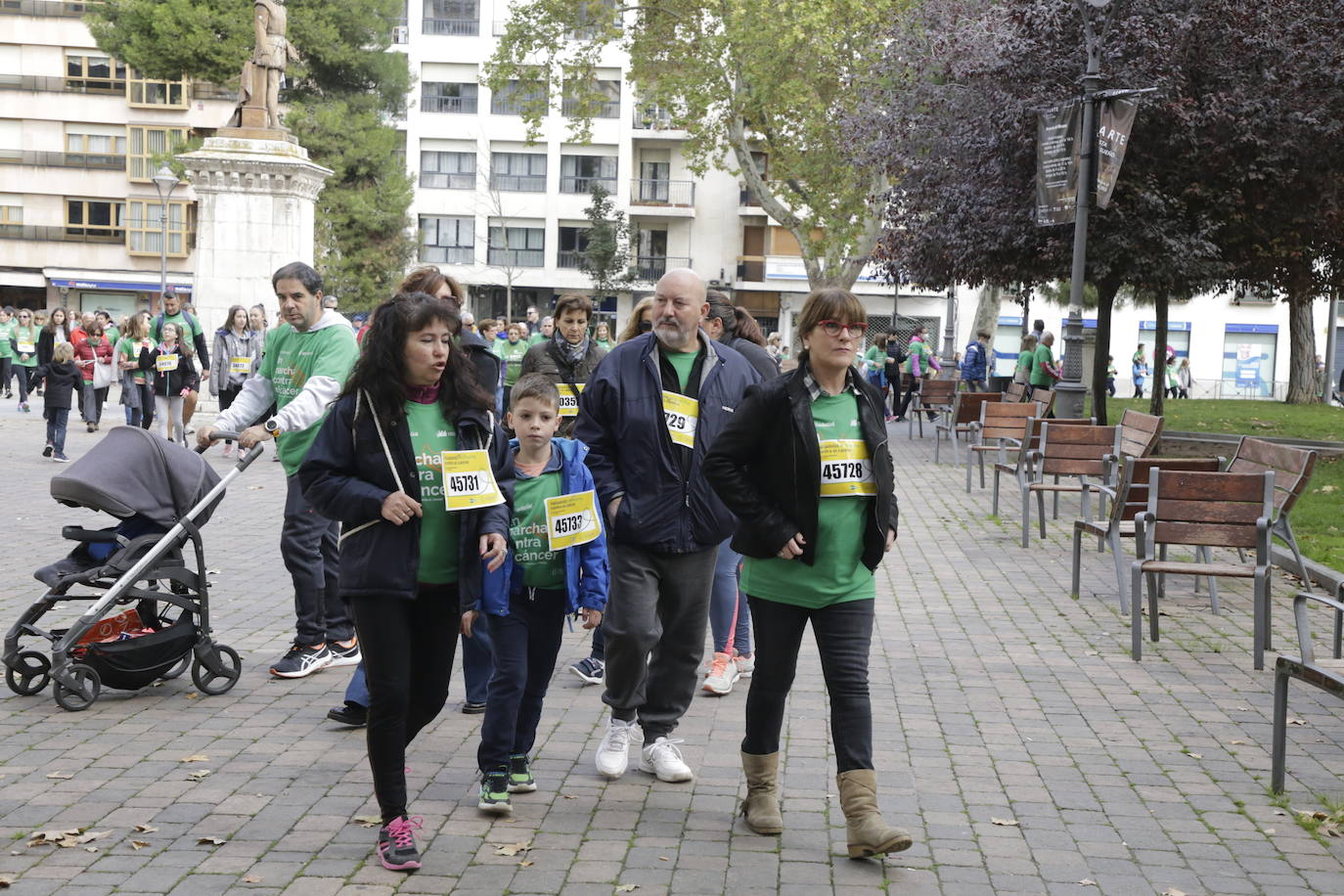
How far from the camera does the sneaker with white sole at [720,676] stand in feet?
24.1

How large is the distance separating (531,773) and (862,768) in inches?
57.0

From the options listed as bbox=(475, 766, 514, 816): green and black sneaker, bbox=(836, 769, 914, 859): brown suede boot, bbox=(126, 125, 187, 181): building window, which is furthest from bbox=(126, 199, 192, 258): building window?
bbox=(836, 769, 914, 859): brown suede boot

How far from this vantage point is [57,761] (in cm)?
594

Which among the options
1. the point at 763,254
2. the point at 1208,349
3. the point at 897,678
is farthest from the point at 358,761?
the point at 1208,349

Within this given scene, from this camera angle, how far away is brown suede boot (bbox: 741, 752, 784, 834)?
17.2 feet

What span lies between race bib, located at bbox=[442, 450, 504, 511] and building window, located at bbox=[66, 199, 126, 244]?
65139 mm

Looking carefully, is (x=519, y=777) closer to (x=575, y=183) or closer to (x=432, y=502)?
(x=432, y=502)

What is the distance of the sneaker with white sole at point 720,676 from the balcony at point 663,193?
61.0m

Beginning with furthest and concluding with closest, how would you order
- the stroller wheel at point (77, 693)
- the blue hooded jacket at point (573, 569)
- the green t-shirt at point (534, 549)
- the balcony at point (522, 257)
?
the balcony at point (522, 257), the stroller wheel at point (77, 693), the green t-shirt at point (534, 549), the blue hooded jacket at point (573, 569)

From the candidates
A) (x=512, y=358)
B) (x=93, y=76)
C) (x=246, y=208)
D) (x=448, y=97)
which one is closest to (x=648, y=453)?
(x=512, y=358)

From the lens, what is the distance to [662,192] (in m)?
68.0

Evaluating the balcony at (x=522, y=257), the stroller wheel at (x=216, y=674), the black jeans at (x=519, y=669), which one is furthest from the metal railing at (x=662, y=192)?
the black jeans at (x=519, y=669)

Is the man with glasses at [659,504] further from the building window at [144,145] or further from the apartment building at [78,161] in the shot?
the building window at [144,145]

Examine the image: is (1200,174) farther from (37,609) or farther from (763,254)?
(763,254)
